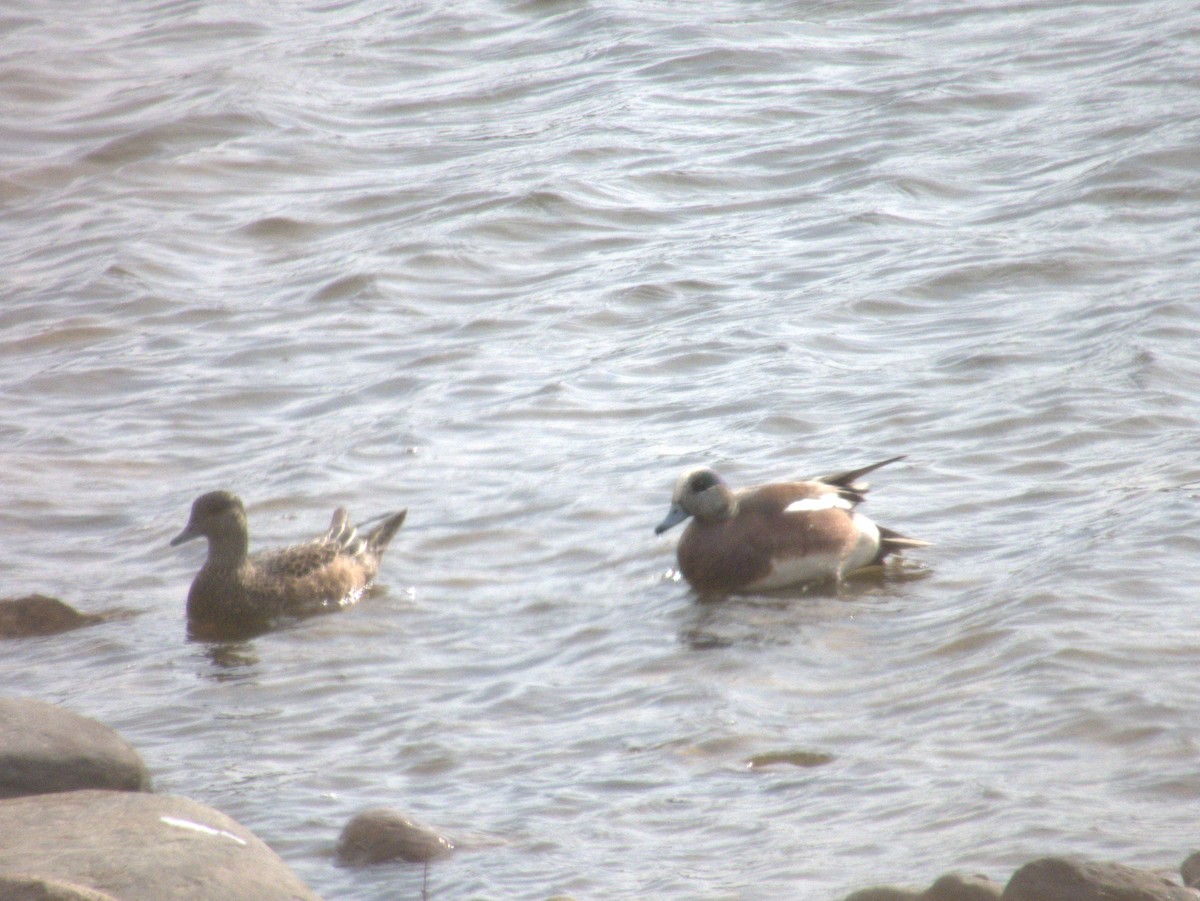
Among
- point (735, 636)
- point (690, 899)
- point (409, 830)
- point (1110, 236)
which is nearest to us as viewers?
point (690, 899)

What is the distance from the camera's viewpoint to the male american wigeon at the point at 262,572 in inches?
312

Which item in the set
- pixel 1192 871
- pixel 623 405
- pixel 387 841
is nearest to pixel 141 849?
pixel 387 841

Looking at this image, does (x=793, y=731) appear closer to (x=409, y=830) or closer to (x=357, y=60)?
(x=409, y=830)

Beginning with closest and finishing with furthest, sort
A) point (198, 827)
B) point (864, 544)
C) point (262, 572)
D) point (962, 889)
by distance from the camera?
point (962, 889)
point (198, 827)
point (864, 544)
point (262, 572)

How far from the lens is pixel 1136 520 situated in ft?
24.5

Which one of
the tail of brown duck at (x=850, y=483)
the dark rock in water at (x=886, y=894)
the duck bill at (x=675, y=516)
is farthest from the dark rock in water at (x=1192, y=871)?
the duck bill at (x=675, y=516)

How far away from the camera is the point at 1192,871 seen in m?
4.44

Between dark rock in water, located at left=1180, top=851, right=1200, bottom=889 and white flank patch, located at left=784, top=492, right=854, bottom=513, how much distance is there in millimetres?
3352

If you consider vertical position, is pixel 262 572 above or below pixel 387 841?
below

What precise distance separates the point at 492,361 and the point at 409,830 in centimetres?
579

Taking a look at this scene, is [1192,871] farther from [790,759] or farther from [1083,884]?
[790,759]

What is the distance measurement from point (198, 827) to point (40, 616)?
3.21 m

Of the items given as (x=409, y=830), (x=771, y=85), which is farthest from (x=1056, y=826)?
(x=771, y=85)

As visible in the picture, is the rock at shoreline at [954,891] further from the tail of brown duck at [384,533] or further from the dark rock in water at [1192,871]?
the tail of brown duck at [384,533]
